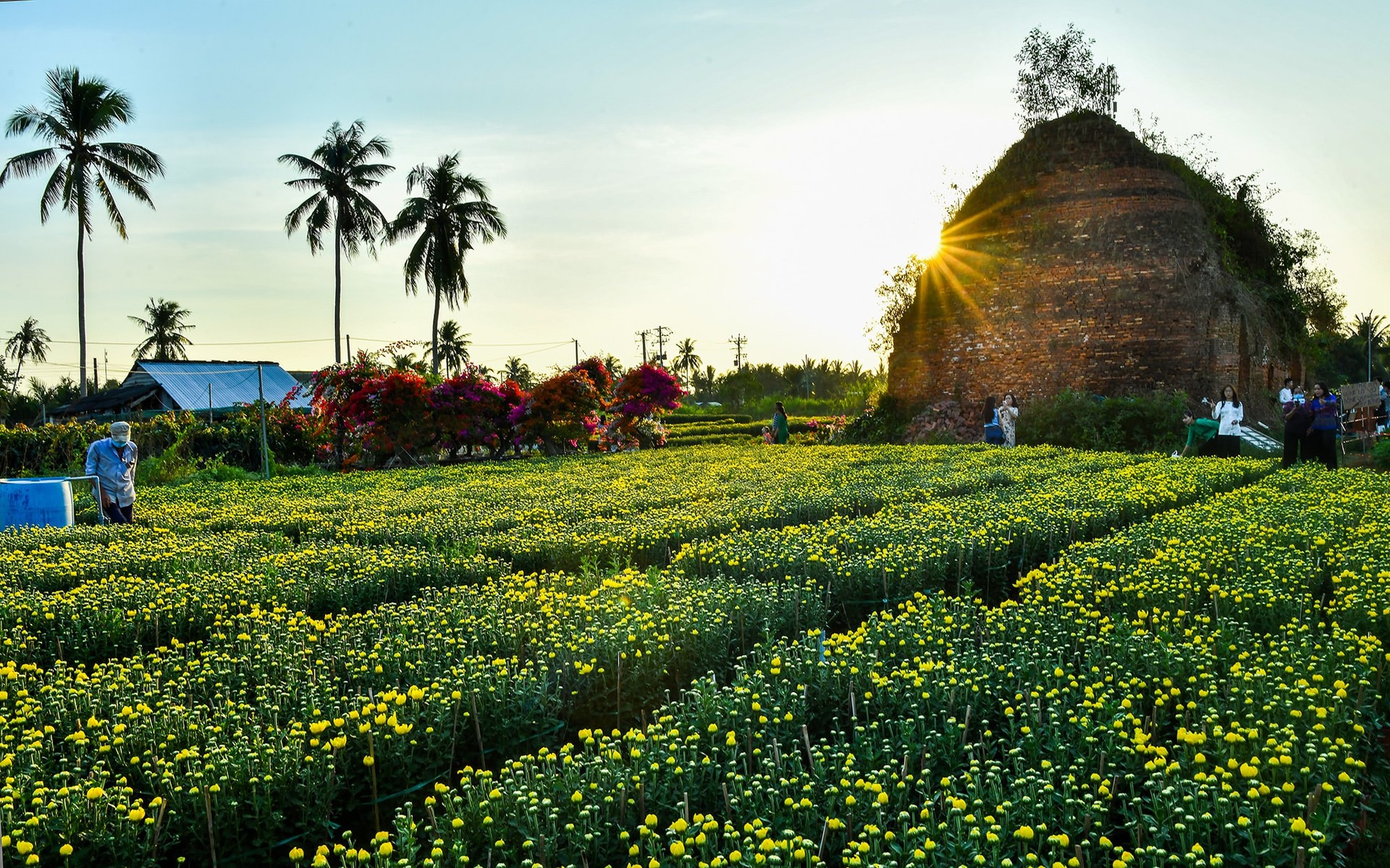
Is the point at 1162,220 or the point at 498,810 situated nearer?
the point at 498,810

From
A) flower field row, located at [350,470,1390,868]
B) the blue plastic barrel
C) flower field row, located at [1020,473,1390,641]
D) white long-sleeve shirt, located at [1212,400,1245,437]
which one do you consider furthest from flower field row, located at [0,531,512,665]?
white long-sleeve shirt, located at [1212,400,1245,437]

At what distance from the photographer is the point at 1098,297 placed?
78.9 feet

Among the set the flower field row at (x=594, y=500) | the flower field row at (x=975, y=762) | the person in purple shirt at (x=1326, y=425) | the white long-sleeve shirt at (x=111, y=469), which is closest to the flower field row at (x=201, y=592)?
the flower field row at (x=594, y=500)

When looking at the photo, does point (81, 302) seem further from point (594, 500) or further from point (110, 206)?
point (594, 500)

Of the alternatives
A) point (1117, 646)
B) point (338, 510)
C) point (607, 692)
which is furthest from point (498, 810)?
point (338, 510)

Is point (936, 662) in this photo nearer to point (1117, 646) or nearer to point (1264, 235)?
point (1117, 646)

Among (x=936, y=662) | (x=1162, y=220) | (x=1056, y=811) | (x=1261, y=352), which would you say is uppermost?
(x=1162, y=220)

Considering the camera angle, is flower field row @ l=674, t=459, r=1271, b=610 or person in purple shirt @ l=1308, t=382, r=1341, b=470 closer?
flower field row @ l=674, t=459, r=1271, b=610

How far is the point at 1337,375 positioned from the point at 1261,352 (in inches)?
1745

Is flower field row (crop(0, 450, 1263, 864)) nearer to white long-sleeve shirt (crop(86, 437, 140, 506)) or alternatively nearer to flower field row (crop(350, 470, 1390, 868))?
flower field row (crop(350, 470, 1390, 868))

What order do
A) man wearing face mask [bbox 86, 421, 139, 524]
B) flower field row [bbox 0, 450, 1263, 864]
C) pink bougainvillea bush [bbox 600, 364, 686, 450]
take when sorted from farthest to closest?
pink bougainvillea bush [bbox 600, 364, 686, 450] < man wearing face mask [bbox 86, 421, 139, 524] < flower field row [bbox 0, 450, 1263, 864]

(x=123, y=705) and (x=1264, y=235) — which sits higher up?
(x=1264, y=235)

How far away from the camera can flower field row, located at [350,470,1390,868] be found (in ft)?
9.76

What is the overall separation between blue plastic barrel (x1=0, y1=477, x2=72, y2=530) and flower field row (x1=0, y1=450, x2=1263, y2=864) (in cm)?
558
